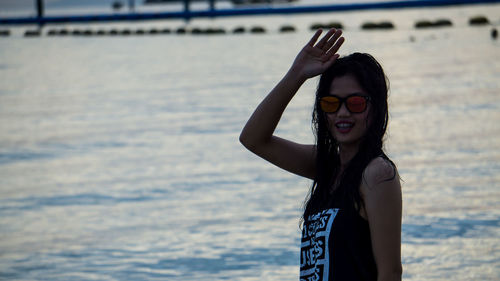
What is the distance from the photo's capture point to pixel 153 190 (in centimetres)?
884

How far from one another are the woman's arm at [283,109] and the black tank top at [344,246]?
0.42 meters

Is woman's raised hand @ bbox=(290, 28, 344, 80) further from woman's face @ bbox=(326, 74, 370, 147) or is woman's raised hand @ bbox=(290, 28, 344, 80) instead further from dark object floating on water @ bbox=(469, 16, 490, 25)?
dark object floating on water @ bbox=(469, 16, 490, 25)

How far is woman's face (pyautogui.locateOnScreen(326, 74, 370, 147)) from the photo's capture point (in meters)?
2.64

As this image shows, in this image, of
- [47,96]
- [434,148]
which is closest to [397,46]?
[47,96]

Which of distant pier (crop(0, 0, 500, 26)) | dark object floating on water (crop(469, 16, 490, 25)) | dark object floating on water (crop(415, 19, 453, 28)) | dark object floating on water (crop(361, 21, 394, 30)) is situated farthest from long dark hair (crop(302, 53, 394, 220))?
distant pier (crop(0, 0, 500, 26))

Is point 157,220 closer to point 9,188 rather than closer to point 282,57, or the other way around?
point 9,188

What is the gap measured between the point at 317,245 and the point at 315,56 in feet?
1.84

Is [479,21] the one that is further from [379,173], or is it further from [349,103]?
[379,173]

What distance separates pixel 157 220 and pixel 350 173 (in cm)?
512

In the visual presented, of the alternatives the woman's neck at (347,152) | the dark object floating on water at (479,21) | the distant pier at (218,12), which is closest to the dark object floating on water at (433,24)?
the dark object floating on water at (479,21)

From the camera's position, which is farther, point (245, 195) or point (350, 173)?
point (245, 195)

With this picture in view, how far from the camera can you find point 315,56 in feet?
9.00

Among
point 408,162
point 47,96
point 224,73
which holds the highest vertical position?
point 224,73

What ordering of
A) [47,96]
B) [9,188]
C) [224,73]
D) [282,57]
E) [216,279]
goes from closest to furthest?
[216,279] < [9,188] < [47,96] < [224,73] < [282,57]
